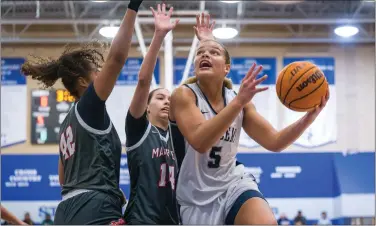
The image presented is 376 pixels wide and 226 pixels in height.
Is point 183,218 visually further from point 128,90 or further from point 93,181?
point 128,90

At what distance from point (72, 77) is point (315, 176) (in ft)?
42.5

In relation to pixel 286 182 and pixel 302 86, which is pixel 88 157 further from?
pixel 286 182

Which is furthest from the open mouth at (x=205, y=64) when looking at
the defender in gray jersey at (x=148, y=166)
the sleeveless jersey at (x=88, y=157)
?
the sleeveless jersey at (x=88, y=157)

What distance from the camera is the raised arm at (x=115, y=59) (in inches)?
128

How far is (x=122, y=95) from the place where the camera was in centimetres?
1639

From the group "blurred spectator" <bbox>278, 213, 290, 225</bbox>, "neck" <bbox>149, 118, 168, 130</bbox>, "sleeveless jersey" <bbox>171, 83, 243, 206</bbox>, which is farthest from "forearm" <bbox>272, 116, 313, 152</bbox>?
"blurred spectator" <bbox>278, 213, 290, 225</bbox>

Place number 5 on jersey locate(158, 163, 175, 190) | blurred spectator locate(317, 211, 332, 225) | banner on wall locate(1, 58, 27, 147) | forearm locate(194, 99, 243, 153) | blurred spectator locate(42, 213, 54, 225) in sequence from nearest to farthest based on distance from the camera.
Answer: forearm locate(194, 99, 243, 153), number 5 on jersey locate(158, 163, 175, 190), blurred spectator locate(42, 213, 54, 225), blurred spectator locate(317, 211, 332, 225), banner on wall locate(1, 58, 27, 147)

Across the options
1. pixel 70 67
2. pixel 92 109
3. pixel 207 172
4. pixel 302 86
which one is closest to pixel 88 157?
pixel 92 109

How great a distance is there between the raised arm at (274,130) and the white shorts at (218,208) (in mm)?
319

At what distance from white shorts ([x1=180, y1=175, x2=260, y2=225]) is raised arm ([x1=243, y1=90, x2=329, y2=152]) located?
319 millimetres

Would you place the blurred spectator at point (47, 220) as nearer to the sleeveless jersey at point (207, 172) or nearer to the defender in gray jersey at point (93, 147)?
the sleeveless jersey at point (207, 172)

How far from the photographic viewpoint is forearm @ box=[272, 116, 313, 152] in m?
3.76

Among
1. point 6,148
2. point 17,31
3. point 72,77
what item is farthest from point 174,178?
point 17,31

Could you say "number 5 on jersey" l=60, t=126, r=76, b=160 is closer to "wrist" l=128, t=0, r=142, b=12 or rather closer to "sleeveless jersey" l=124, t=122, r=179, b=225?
"sleeveless jersey" l=124, t=122, r=179, b=225
